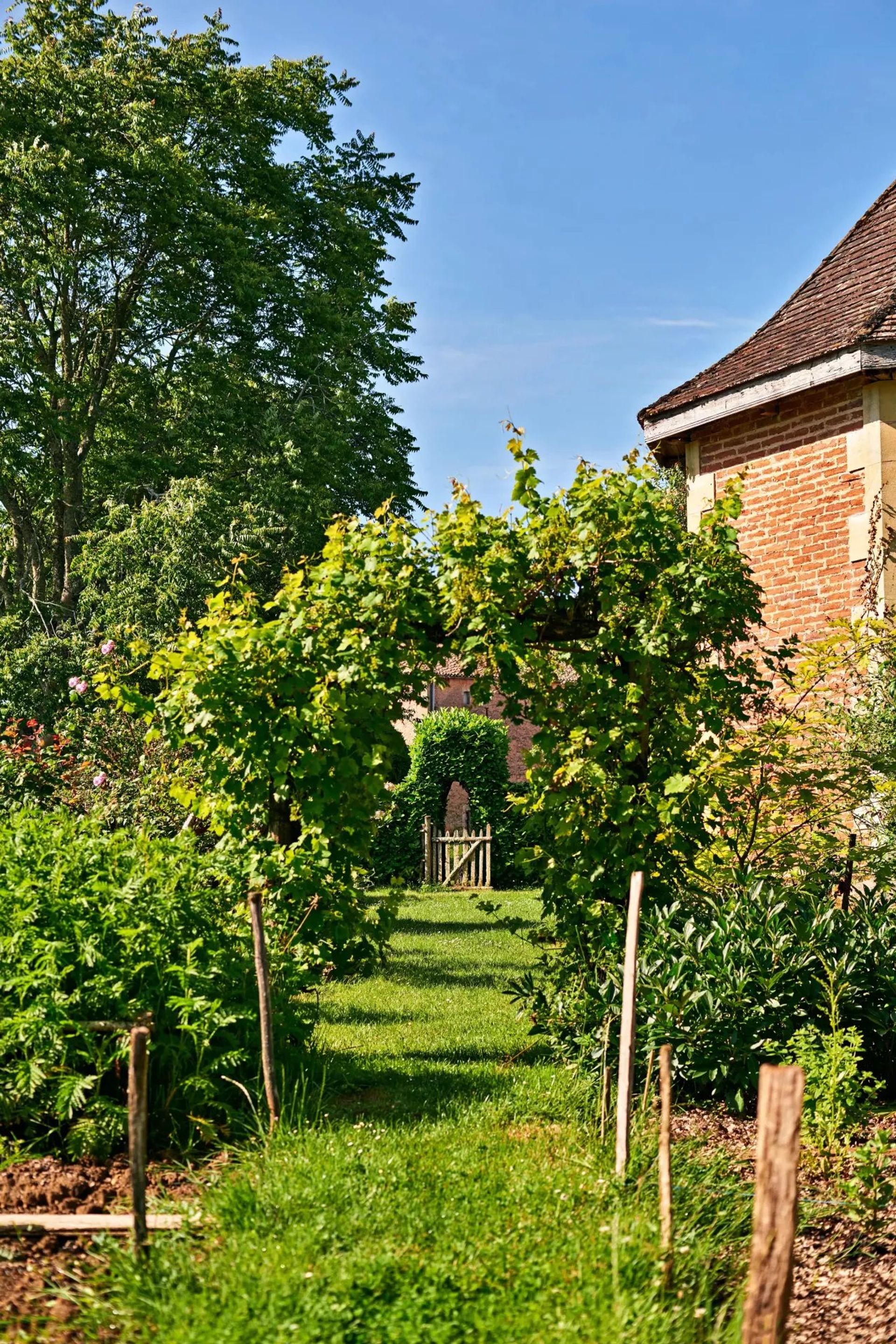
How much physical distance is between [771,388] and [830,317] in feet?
3.39

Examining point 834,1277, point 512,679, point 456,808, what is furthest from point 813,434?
point 456,808

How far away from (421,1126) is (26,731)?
38.2ft

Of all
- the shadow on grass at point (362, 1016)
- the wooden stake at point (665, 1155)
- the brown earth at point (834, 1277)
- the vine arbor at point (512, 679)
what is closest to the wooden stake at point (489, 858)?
the shadow on grass at point (362, 1016)

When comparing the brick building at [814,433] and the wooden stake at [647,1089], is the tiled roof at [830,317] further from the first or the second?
the wooden stake at [647,1089]

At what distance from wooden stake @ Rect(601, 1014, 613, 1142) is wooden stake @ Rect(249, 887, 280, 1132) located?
1242 millimetres

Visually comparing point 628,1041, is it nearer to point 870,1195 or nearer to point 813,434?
point 870,1195

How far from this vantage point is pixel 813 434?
9.73 metres

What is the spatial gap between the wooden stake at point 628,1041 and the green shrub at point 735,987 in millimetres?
925

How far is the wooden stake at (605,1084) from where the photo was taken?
4.48 metres

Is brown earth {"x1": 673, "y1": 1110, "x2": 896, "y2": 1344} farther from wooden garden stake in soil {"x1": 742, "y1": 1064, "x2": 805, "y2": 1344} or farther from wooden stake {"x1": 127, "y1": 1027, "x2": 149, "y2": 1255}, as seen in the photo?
wooden stake {"x1": 127, "y1": 1027, "x2": 149, "y2": 1255}

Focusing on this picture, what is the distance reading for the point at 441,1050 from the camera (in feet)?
22.1

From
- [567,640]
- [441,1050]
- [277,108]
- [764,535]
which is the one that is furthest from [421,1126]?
[277,108]

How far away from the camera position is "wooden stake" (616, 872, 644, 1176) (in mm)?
3973

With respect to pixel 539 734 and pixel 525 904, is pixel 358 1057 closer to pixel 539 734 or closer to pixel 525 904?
pixel 539 734
